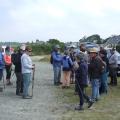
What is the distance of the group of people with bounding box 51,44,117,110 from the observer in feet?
48.6

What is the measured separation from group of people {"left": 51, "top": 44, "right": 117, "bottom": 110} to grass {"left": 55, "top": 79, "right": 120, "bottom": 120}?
294mm

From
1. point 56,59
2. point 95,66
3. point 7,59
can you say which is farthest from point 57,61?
point 95,66

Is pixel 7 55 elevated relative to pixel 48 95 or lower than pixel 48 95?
elevated

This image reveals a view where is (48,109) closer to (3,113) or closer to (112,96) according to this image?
(3,113)

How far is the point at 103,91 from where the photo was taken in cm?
1909

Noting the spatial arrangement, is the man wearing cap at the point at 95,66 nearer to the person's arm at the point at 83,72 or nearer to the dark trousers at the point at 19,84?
the person's arm at the point at 83,72

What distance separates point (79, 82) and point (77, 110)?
0.82 m

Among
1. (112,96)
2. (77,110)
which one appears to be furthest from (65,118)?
(112,96)

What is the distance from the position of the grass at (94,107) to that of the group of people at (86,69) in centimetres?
29

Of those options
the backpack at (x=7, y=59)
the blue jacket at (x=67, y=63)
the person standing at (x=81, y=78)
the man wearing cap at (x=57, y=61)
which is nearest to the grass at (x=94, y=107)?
the person standing at (x=81, y=78)

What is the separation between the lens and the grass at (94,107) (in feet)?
44.6

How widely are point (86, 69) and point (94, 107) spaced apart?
4.27 feet

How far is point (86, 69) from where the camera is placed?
48.6 feet

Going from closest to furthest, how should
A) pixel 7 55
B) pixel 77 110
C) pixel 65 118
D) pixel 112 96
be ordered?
pixel 65 118 → pixel 77 110 → pixel 112 96 → pixel 7 55
